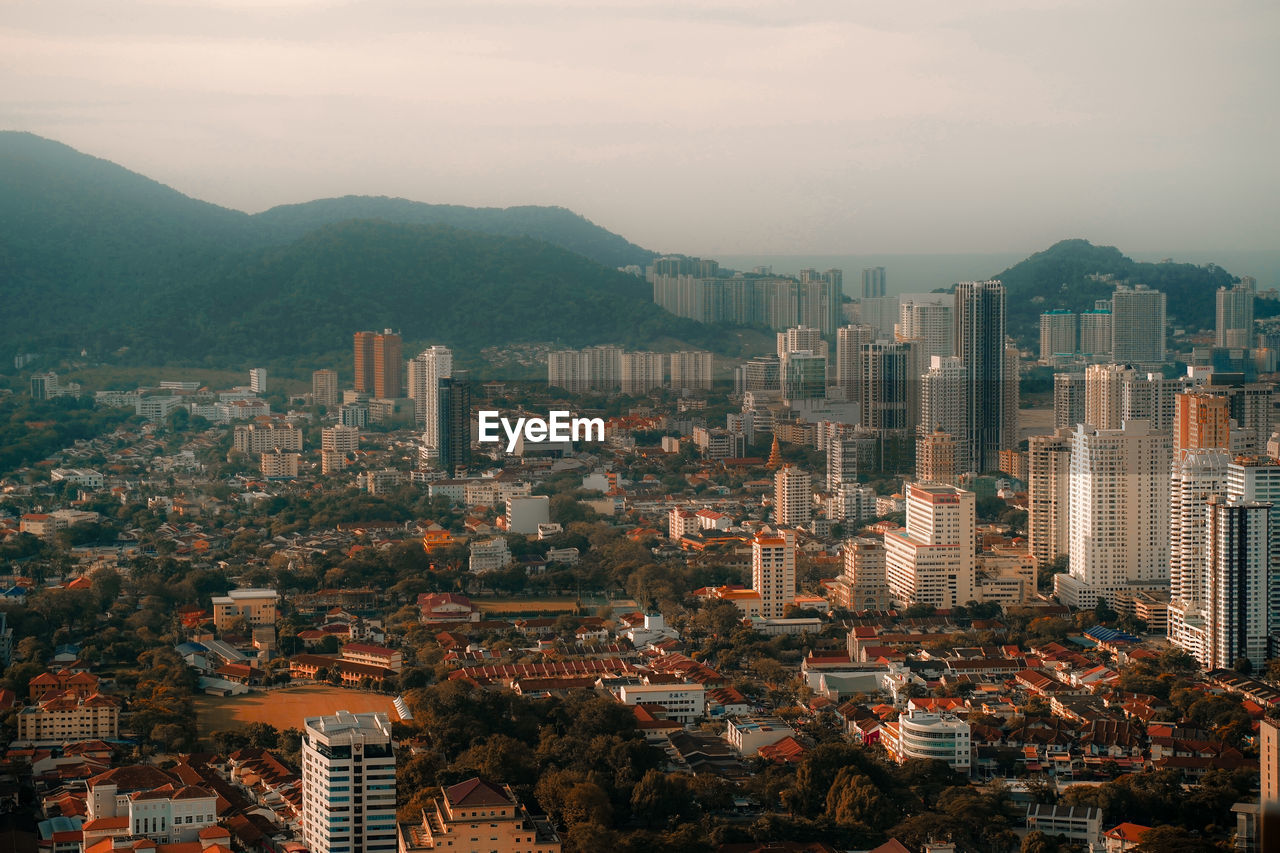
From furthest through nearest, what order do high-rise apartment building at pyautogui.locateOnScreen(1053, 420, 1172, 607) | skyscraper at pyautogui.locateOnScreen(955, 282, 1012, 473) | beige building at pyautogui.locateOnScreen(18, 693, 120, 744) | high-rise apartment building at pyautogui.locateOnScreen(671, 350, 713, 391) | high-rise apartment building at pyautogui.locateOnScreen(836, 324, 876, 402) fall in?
high-rise apartment building at pyautogui.locateOnScreen(671, 350, 713, 391), high-rise apartment building at pyautogui.locateOnScreen(836, 324, 876, 402), skyscraper at pyautogui.locateOnScreen(955, 282, 1012, 473), high-rise apartment building at pyautogui.locateOnScreen(1053, 420, 1172, 607), beige building at pyautogui.locateOnScreen(18, 693, 120, 744)

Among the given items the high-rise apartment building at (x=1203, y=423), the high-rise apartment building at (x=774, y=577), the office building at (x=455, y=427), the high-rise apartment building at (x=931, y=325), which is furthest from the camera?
the high-rise apartment building at (x=931, y=325)

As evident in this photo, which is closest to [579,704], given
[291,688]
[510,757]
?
[510,757]

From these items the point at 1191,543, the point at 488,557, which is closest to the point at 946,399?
the point at 488,557

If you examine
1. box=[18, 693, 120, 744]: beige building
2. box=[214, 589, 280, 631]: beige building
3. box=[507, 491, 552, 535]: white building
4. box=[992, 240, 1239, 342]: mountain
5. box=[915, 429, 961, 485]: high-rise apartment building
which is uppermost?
box=[992, 240, 1239, 342]: mountain

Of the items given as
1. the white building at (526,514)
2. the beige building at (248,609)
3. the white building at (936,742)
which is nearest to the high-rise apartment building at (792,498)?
the white building at (526,514)

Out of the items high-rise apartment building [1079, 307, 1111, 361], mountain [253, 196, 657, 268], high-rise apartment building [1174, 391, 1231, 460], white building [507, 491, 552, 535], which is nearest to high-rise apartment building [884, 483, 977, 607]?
high-rise apartment building [1174, 391, 1231, 460]

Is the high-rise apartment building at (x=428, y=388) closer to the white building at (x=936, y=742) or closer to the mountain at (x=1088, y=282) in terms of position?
the mountain at (x=1088, y=282)

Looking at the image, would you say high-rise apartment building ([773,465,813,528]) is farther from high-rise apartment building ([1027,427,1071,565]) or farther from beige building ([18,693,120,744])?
beige building ([18,693,120,744])
